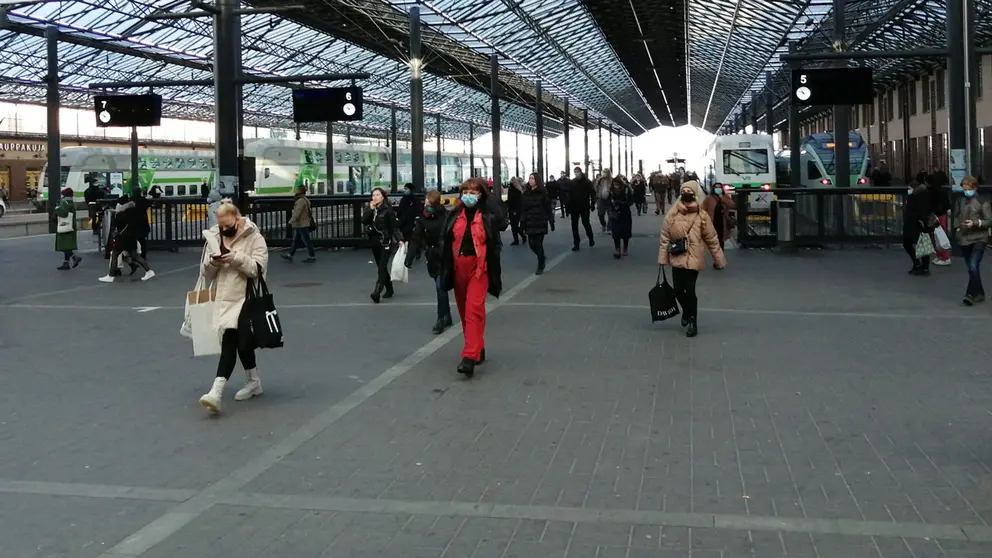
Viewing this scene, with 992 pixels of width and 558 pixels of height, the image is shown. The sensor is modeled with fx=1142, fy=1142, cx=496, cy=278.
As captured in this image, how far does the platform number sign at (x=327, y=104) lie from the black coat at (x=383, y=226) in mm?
8938

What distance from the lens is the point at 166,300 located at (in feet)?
48.4

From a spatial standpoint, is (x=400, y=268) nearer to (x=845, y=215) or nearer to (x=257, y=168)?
(x=845, y=215)

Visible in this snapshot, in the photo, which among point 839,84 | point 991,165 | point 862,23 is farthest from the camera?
point 862,23

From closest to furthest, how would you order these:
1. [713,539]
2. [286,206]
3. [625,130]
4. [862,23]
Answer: [713,539], [286,206], [862,23], [625,130]

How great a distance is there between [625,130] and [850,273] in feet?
350

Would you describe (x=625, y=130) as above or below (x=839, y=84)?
above

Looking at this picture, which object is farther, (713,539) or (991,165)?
(991,165)

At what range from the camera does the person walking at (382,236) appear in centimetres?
1391

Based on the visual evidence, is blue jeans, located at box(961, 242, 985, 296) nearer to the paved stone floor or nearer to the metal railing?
the paved stone floor

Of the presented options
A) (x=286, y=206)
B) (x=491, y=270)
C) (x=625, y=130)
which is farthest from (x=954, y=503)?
(x=625, y=130)

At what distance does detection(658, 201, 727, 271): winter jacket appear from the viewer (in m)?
10.8

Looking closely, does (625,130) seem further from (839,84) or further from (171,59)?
(839,84)

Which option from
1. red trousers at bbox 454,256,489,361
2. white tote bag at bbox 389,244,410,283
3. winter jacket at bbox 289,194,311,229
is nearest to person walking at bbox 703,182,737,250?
white tote bag at bbox 389,244,410,283

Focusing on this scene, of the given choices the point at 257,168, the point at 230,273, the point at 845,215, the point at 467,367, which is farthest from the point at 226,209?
the point at 257,168
